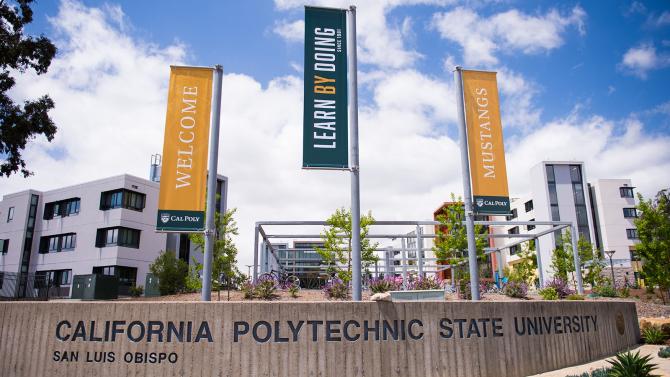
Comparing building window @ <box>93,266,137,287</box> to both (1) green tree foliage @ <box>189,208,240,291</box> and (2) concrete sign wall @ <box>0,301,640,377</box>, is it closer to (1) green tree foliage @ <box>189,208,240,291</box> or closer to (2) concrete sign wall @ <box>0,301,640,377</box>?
(1) green tree foliage @ <box>189,208,240,291</box>

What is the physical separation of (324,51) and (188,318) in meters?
6.97

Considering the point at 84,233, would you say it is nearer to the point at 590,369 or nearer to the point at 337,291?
the point at 337,291

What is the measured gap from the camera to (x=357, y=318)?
9.66 meters

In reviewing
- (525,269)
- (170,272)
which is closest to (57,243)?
(170,272)

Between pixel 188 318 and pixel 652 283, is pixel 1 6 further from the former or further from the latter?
pixel 652 283

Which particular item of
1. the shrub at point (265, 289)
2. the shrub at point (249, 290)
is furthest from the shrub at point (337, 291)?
the shrub at point (249, 290)

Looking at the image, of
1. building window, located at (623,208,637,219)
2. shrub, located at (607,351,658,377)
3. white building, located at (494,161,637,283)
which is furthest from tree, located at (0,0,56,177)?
building window, located at (623,208,637,219)

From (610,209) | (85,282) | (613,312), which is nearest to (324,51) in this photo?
(613,312)

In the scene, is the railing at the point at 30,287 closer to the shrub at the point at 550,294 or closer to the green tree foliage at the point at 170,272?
the green tree foliage at the point at 170,272

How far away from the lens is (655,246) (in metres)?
29.2

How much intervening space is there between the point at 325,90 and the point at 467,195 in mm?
4951

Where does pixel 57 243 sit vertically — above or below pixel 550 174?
below

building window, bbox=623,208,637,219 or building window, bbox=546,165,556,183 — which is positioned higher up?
building window, bbox=546,165,556,183

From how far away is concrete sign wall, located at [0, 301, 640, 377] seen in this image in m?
9.39
